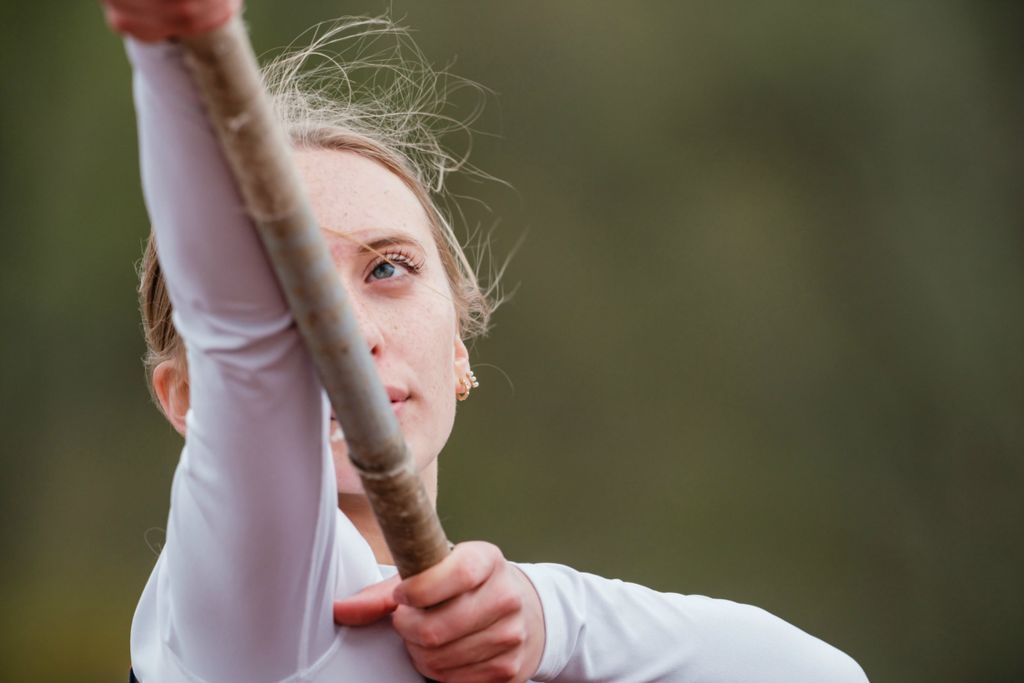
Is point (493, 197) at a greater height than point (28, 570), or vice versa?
point (493, 197)

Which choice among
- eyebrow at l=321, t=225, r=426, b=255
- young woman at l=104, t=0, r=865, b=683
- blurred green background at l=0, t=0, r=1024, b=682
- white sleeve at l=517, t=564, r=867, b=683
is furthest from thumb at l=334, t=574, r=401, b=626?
blurred green background at l=0, t=0, r=1024, b=682

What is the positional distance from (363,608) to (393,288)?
1.07ft

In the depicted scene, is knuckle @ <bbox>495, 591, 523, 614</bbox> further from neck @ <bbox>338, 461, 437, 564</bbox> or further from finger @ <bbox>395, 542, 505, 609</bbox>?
neck @ <bbox>338, 461, 437, 564</bbox>

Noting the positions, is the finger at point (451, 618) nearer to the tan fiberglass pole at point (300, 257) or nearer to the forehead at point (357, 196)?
the tan fiberglass pole at point (300, 257)

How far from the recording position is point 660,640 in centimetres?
88

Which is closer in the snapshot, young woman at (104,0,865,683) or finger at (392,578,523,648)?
young woman at (104,0,865,683)

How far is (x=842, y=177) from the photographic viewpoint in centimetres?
284

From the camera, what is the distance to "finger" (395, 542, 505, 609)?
670mm

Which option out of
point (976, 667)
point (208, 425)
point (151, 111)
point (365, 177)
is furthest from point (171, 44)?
point (976, 667)

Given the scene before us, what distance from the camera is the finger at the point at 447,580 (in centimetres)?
67

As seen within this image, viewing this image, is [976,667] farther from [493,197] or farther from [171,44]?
[171,44]

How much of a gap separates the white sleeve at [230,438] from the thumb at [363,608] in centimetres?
1

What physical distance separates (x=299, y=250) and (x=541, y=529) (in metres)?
2.35

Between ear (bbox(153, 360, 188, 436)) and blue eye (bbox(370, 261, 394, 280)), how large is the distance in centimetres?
17
